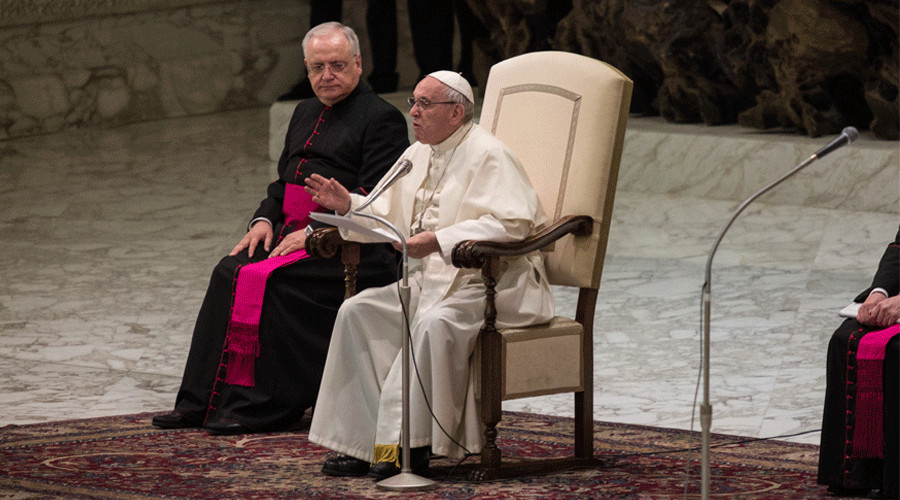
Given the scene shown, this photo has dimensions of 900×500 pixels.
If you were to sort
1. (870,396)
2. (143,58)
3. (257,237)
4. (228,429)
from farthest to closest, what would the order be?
(143,58) → (257,237) → (228,429) → (870,396)

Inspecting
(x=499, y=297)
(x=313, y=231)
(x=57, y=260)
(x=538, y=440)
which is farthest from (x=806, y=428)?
(x=57, y=260)

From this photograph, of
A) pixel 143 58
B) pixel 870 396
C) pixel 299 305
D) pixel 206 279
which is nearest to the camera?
pixel 870 396

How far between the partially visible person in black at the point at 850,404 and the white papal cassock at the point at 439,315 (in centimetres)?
87

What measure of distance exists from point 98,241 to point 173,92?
12.5 feet

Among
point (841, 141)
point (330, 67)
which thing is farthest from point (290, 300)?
point (841, 141)

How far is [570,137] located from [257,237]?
1331 millimetres

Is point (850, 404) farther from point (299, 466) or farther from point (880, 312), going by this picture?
point (299, 466)

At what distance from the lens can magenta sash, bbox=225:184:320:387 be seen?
4.96 m

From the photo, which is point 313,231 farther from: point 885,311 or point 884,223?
point 884,223

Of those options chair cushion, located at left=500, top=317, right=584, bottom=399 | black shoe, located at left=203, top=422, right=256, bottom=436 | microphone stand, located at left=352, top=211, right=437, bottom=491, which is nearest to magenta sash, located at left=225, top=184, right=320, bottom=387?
black shoe, located at left=203, top=422, right=256, bottom=436

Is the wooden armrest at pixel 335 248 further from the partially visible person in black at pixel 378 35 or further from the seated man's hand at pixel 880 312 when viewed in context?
the partially visible person in black at pixel 378 35

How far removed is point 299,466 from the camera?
14.4 feet

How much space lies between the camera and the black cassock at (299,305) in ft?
16.3

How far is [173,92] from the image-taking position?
1222 centimetres
